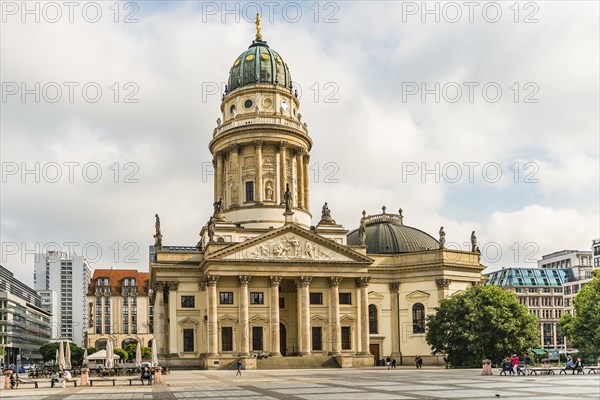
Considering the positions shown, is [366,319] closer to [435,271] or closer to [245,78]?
[435,271]

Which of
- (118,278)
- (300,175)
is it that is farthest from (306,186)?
(118,278)

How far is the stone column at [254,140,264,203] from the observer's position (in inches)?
3676

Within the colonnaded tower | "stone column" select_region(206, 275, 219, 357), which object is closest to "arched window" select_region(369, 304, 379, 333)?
A: the colonnaded tower

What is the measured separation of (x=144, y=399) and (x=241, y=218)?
2236 inches

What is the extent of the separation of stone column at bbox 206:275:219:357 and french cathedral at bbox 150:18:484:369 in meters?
0.11

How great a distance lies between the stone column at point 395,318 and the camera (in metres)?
90.1

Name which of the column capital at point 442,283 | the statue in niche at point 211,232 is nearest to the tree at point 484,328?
the column capital at point 442,283

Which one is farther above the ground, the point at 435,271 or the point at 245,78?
the point at 245,78

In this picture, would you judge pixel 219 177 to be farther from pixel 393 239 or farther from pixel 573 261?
pixel 573 261

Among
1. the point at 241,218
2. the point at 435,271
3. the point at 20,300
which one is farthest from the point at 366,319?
the point at 20,300

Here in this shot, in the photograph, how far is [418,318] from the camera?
89625 millimetres

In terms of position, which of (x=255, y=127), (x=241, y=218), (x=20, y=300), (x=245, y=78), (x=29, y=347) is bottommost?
(x=29, y=347)

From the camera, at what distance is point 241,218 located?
9338 centimetres

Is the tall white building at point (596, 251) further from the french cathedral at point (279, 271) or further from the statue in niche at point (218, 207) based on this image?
Result: the statue in niche at point (218, 207)
